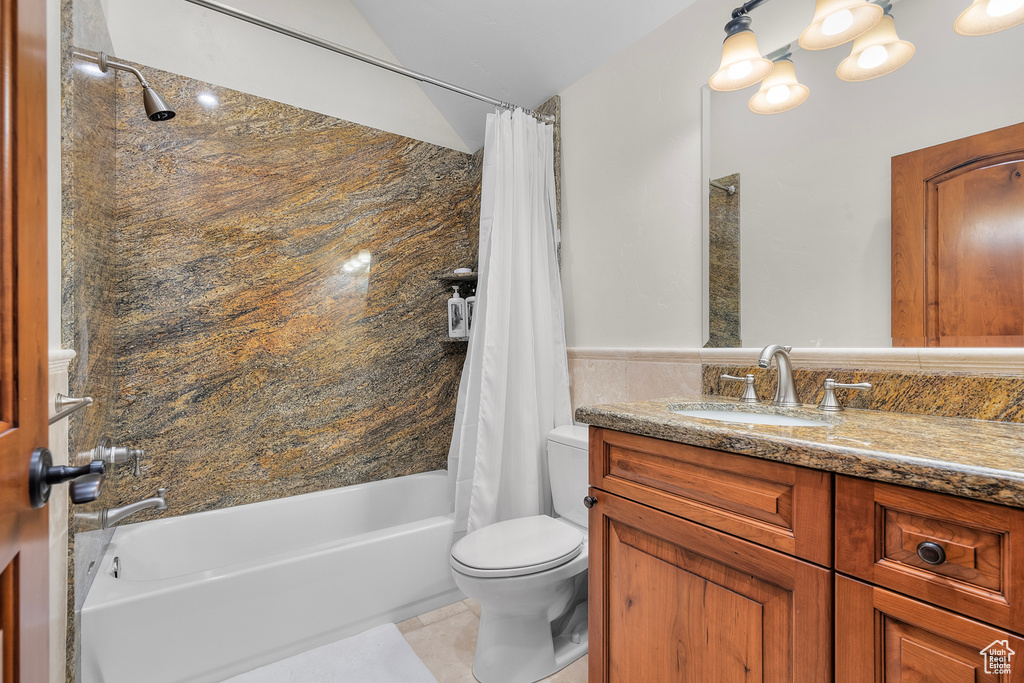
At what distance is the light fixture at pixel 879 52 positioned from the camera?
1.13 m

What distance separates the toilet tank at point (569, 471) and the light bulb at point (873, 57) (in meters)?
1.36

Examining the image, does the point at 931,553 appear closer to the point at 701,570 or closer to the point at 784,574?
the point at 784,574

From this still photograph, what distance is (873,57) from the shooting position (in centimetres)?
118

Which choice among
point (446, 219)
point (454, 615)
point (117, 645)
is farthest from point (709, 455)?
point (446, 219)

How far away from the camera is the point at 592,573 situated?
3.76 ft

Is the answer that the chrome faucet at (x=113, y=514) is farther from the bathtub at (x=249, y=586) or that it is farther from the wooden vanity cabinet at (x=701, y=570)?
the wooden vanity cabinet at (x=701, y=570)

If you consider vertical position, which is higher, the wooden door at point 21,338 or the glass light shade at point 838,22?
the glass light shade at point 838,22

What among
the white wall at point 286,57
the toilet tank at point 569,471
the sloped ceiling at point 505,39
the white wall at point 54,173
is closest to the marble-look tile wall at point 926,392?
the toilet tank at point 569,471

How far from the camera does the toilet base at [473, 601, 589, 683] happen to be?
1.47m

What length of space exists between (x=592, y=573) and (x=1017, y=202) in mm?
1232

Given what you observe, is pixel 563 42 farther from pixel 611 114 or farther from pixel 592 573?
pixel 592 573

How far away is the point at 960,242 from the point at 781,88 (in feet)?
2.21

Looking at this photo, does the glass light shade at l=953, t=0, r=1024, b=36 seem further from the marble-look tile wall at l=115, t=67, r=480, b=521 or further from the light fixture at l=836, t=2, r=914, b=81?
the marble-look tile wall at l=115, t=67, r=480, b=521

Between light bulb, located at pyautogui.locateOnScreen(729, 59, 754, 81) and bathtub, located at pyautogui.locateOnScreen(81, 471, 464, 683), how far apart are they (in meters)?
1.89
